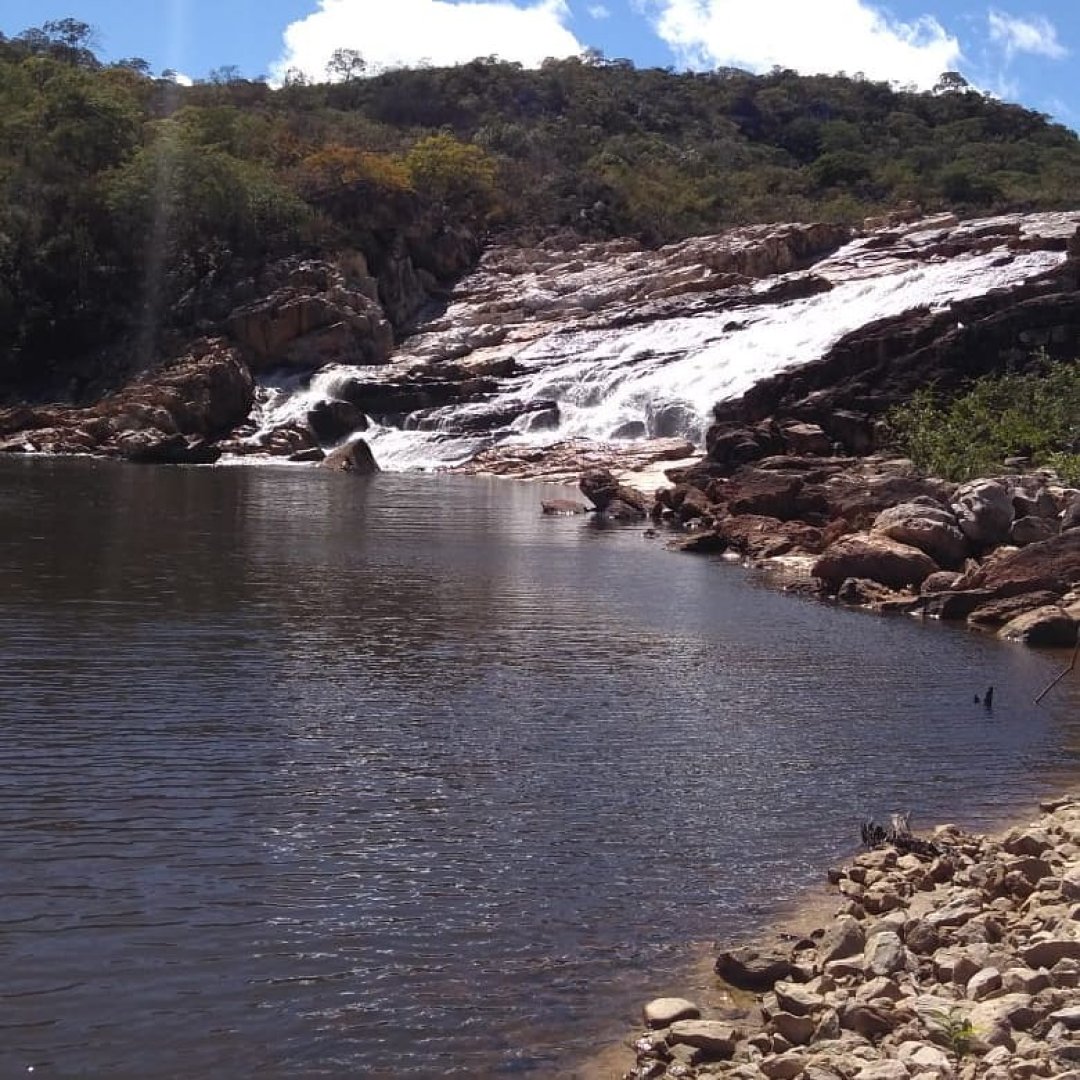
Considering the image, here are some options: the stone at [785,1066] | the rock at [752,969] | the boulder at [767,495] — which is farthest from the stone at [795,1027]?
the boulder at [767,495]

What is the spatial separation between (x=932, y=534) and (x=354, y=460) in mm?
37228

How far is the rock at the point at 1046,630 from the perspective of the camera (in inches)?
957

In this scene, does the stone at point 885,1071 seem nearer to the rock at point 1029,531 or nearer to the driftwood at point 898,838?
the driftwood at point 898,838

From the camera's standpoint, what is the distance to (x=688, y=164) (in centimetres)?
12912

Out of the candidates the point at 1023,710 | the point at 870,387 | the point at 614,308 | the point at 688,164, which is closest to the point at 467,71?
the point at 688,164

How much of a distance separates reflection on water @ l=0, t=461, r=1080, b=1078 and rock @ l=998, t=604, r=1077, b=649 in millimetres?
971

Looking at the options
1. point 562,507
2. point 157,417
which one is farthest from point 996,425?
point 157,417

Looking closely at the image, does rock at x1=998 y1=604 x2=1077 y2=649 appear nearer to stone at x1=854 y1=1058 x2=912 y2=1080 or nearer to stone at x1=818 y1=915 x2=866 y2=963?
stone at x1=818 y1=915 x2=866 y2=963

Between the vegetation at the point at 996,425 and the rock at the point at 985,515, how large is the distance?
20.6 ft

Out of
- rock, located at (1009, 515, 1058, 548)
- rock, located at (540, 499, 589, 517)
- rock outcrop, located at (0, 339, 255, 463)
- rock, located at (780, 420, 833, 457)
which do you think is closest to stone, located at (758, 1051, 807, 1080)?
rock, located at (1009, 515, 1058, 548)

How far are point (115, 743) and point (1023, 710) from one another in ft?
39.2

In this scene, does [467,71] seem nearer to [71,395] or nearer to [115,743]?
[71,395]

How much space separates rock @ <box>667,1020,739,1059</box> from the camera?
8.16 metres

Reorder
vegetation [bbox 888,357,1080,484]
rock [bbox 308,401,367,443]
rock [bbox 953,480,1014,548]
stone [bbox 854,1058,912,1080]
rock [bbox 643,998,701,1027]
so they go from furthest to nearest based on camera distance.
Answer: rock [bbox 308,401,367,443] < vegetation [bbox 888,357,1080,484] < rock [bbox 953,480,1014,548] < rock [bbox 643,998,701,1027] < stone [bbox 854,1058,912,1080]
